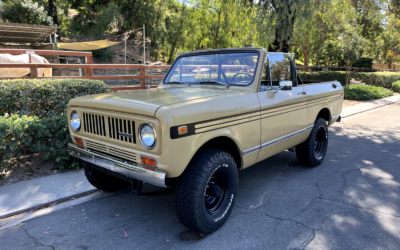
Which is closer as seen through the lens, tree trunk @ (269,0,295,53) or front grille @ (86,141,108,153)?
front grille @ (86,141,108,153)

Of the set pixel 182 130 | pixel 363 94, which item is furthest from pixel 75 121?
pixel 363 94

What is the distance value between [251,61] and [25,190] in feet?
11.3

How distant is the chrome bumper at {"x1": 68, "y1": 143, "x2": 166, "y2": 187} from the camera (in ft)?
8.36

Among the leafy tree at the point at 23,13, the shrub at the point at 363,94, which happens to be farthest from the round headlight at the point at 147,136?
the leafy tree at the point at 23,13

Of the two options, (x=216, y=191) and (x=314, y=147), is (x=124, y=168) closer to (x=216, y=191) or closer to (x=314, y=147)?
(x=216, y=191)

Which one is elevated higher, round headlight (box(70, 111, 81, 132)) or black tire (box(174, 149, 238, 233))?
round headlight (box(70, 111, 81, 132))

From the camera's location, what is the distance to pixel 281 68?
421 centimetres

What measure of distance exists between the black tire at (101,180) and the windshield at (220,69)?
1619 millimetres

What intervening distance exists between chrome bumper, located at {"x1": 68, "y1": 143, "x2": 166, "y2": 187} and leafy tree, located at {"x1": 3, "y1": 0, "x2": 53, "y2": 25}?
21.9 meters

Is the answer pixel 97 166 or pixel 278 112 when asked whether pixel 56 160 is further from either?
pixel 278 112

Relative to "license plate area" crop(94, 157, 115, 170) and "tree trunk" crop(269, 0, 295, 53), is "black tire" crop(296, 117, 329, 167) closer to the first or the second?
"license plate area" crop(94, 157, 115, 170)

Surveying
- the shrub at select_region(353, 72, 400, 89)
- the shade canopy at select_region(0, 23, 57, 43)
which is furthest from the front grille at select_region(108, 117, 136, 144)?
the shrub at select_region(353, 72, 400, 89)

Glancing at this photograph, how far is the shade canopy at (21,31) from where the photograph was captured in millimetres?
10547

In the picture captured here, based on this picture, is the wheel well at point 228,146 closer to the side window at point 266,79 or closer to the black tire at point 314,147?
the side window at point 266,79
